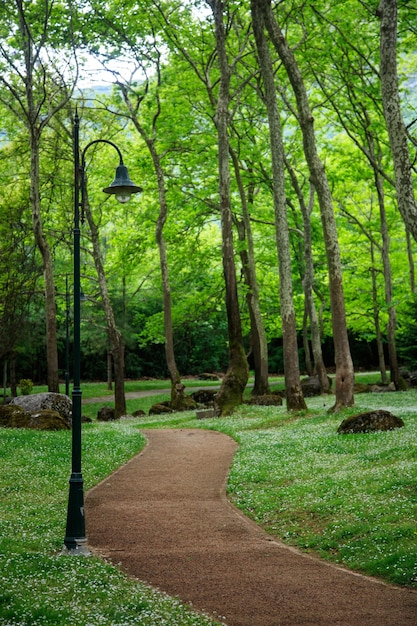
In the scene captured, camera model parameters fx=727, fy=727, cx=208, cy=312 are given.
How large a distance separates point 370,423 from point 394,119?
9.91 metres

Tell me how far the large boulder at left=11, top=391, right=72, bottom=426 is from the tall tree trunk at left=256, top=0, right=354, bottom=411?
10.2 metres

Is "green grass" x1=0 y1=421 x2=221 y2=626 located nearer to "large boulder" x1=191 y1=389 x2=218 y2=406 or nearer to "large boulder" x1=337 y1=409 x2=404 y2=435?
"large boulder" x1=337 y1=409 x2=404 y2=435

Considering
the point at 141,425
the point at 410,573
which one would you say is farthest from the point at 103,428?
the point at 410,573

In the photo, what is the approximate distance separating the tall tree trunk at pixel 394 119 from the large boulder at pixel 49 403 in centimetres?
1859

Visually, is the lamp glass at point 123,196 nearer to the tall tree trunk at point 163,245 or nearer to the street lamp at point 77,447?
the street lamp at point 77,447

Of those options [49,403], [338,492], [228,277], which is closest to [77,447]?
[338,492]

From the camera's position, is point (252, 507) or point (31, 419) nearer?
point (252, 507)

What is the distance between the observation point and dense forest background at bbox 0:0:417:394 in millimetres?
30969

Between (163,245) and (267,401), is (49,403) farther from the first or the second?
(163,245)

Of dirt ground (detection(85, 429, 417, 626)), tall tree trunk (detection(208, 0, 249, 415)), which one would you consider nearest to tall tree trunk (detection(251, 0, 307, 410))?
tall tree trunk (detection(208, 0, 249, 415))

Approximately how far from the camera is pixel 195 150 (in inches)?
1476

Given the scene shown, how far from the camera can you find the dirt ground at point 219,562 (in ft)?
26.9

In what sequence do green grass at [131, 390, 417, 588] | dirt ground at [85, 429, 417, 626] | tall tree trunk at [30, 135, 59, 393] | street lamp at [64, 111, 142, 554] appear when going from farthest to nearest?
1. tall tree trunk at [30, 135, 59, 393]
2. street lamp at [64, 111, 142, 554]
3. green grass at [131, 390, 417, 588]
4. dirt ground at [85, 429, 417, 626]

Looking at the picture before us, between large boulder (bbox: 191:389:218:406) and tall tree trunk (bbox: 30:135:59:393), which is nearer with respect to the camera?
tall tree trunk (bbox: 30:135:59:393)
